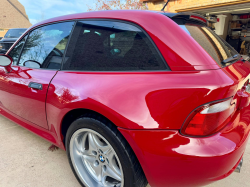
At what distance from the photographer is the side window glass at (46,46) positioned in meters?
1.80

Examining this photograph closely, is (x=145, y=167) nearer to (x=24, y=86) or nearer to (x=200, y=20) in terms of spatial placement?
(x=200, y=20)

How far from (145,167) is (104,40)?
3.33 feet

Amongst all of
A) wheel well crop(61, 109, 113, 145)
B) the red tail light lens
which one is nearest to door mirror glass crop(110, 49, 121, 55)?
wheel well crop(61, 109, 113, 145)

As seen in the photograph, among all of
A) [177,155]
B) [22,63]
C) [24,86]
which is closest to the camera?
[177,155]

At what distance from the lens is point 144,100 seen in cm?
117

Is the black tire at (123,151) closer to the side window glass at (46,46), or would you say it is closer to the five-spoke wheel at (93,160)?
the five-spoke wheel at (93,160)

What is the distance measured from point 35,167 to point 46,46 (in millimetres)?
1317

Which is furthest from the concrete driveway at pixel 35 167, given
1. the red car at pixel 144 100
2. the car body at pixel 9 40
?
the car body at pixel 9 40

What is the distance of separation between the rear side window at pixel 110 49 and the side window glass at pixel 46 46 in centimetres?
15

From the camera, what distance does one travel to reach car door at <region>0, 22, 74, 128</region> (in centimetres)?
179

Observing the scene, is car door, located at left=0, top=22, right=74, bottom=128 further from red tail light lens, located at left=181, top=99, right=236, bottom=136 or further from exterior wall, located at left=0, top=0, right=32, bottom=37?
exterior wall, located at left=0, top=0, right=32, bottom=37

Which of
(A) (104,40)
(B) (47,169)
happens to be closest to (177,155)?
(A) (104,40)

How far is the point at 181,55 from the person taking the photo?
1197 millimetres

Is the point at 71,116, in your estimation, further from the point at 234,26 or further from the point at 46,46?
the point at 234,26
